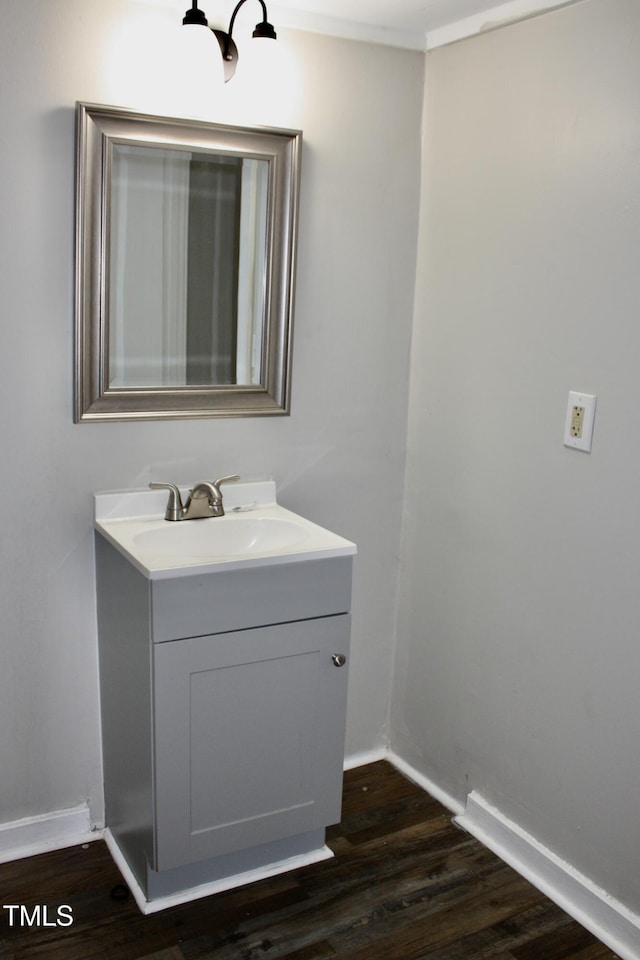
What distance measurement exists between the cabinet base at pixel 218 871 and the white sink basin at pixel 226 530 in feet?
2.29

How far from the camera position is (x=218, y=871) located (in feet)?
6.88

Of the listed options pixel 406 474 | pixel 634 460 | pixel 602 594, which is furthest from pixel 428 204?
pixel 602 594

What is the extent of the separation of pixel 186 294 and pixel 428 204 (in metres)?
0.70

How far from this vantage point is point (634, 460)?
183 centimetres

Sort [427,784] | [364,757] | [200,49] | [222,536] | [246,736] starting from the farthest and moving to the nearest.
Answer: [364,757] < [427,784] < [222,536] < [246,736] < [200,49]

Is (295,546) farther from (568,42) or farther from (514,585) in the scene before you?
(568,42)

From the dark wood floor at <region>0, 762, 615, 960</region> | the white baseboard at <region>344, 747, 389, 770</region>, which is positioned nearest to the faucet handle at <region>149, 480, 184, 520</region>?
the dark wood floor at <region>0, 762, 615, 960</region>

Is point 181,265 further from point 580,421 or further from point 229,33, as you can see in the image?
point 580,421

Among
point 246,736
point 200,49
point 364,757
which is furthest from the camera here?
point 364,757

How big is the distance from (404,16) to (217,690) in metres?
1.59

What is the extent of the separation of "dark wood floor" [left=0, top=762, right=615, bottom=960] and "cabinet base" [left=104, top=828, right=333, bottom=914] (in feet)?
0.08

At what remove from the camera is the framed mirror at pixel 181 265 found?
1.98 metres

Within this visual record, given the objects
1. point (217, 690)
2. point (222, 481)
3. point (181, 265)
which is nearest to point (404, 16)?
point (181, 265)

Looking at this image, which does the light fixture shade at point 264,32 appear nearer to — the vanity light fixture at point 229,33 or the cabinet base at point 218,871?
the vanity light fixture at point 229,33
